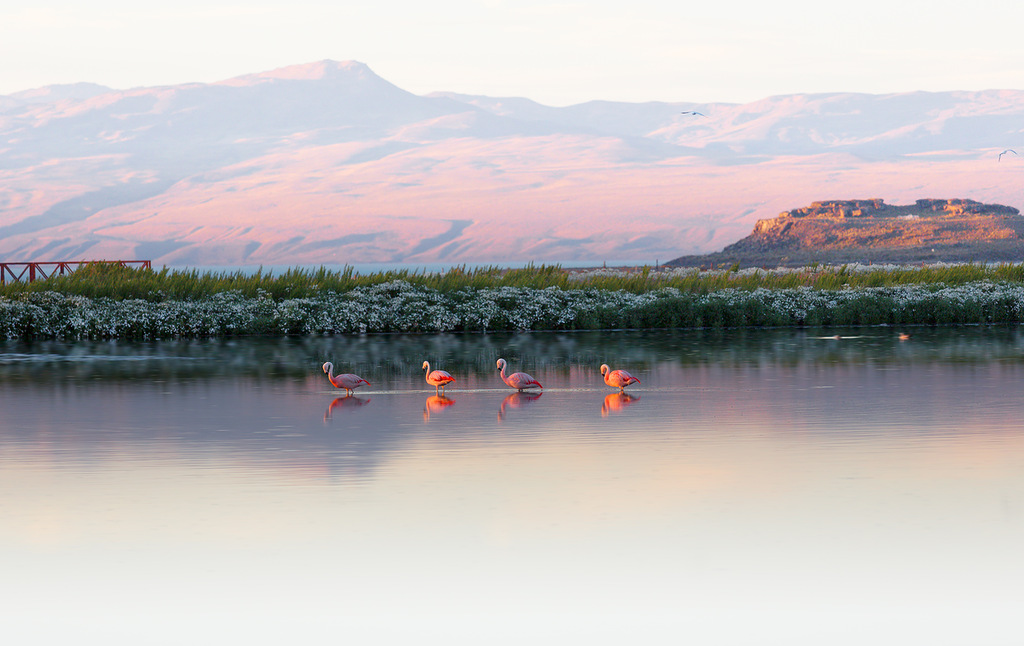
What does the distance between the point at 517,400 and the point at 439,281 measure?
17931 mm

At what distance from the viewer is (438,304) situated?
3094 cm

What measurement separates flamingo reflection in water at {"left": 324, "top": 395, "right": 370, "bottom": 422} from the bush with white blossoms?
14070mm

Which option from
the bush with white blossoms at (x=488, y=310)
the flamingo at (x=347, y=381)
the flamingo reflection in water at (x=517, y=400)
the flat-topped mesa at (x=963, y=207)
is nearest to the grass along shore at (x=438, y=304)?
the bush with white blossoms at (x=488, y=310)

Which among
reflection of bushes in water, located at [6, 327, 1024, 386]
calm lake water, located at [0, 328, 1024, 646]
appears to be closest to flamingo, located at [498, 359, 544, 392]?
calm lake water, located at [0, 328, 1024, 646]

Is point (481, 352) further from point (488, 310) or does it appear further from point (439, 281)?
point (439, 281)

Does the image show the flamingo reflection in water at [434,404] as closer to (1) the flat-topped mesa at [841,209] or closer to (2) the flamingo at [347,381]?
(2) the flamingo at [347,381]

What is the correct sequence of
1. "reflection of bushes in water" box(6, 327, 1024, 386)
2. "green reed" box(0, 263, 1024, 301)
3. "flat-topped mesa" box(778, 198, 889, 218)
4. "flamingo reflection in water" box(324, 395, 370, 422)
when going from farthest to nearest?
"flat-topped mesa" box(778, 198, 889, 218) < "green reed" box(0, 263, 1024, 301) < "reflection of bushes in water" box(6, 327, 1024, 386) < "flamingo reflection in water" box(324, 395, 370, 422)

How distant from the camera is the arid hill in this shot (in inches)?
3976

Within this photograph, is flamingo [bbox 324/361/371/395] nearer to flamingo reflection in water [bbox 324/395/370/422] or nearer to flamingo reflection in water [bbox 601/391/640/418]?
flamingo reflection in water [bbox 324/395/370/422]

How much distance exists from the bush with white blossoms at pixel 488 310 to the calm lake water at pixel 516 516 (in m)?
12.4

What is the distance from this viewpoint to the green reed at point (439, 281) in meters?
30.7

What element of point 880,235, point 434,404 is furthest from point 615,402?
point 880,235

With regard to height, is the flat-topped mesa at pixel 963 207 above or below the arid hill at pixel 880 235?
above

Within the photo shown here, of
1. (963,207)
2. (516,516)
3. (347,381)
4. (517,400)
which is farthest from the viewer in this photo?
(963,207)
